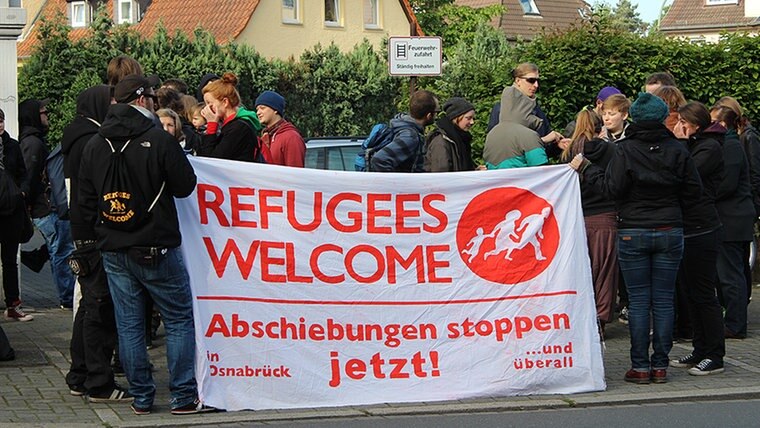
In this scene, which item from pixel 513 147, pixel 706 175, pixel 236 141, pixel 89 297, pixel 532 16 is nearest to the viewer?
pixel 89 297

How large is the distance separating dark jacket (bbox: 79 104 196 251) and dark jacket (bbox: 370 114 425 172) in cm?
262

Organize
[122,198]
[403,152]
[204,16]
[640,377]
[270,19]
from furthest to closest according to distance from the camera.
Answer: [204,16] → [270,19] → [403,152] → [640,377] → [122,198]

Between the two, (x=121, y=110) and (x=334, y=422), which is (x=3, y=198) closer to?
(x=121, y=110)

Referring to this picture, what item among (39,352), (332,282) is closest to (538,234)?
(332,282)

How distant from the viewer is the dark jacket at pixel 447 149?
33.4 feet

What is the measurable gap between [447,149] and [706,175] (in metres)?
2.00

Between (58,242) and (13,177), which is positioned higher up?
(13,177)

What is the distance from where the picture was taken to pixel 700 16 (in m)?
64.2

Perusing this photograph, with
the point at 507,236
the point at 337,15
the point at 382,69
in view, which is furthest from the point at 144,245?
the point at 337,15

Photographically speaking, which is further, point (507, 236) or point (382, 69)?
point (382, 69)

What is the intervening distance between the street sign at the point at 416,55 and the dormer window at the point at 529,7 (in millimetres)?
45022

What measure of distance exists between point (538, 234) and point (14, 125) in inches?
225

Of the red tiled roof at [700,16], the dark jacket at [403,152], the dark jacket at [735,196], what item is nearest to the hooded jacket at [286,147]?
the dark jacket at [403,152]

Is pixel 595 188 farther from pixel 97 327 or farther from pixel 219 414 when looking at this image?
pixel 97 327
